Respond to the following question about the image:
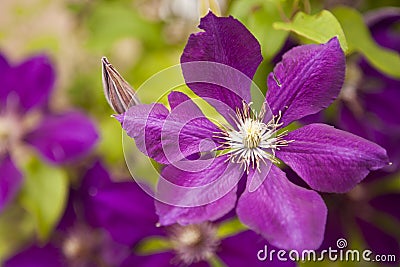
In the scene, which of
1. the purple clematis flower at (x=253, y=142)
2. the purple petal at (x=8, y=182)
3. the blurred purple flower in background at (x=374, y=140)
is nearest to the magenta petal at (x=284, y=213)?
the purple clematis flower at (x=253, y=142)

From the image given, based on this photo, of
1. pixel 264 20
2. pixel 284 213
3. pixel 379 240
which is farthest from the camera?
pixel 379 240

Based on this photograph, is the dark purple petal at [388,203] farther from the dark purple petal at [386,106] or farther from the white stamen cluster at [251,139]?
the white stamen cluster at [251,139]

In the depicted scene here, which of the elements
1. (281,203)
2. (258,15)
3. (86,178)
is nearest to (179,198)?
(281,203)

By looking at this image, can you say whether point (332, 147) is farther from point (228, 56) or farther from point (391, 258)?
point (391, 258)

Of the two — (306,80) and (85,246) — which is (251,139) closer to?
(306,80)

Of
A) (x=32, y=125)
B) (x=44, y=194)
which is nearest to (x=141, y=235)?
(x=44, y=194)
